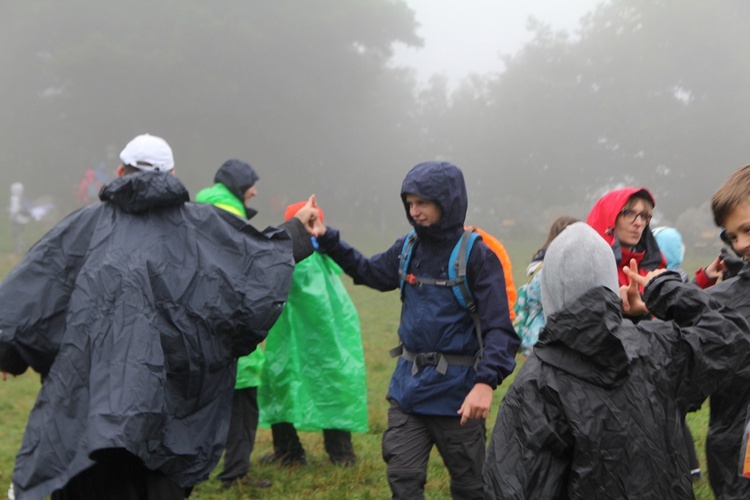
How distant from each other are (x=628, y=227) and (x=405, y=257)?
120 cm

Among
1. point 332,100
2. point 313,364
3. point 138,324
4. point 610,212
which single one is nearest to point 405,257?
point 610,212

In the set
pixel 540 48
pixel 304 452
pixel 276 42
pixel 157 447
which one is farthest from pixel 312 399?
pixel 540 48

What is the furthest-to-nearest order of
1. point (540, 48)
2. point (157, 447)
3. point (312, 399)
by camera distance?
point (540, 48) < point (312, 399) < point (157, 447)

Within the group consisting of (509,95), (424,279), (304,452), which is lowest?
(304,452)

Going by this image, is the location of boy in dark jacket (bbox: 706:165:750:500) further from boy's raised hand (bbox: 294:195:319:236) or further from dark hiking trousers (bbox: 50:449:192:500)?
dark hiking trousers (bbox: 50:449:192:500)

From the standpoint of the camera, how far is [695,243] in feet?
78.5

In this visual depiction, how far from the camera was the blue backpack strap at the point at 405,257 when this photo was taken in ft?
11.9

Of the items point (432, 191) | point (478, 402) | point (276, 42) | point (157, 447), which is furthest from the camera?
point (276, 42)

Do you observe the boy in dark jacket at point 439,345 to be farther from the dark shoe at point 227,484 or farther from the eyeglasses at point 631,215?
the dark shoe at point 227,484

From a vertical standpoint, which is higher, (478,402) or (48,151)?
(48,151)

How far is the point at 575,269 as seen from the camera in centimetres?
248

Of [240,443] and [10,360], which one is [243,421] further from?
[10,360]

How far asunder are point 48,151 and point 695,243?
23099 mm

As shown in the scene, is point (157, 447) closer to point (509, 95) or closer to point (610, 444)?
point (610, 444)
